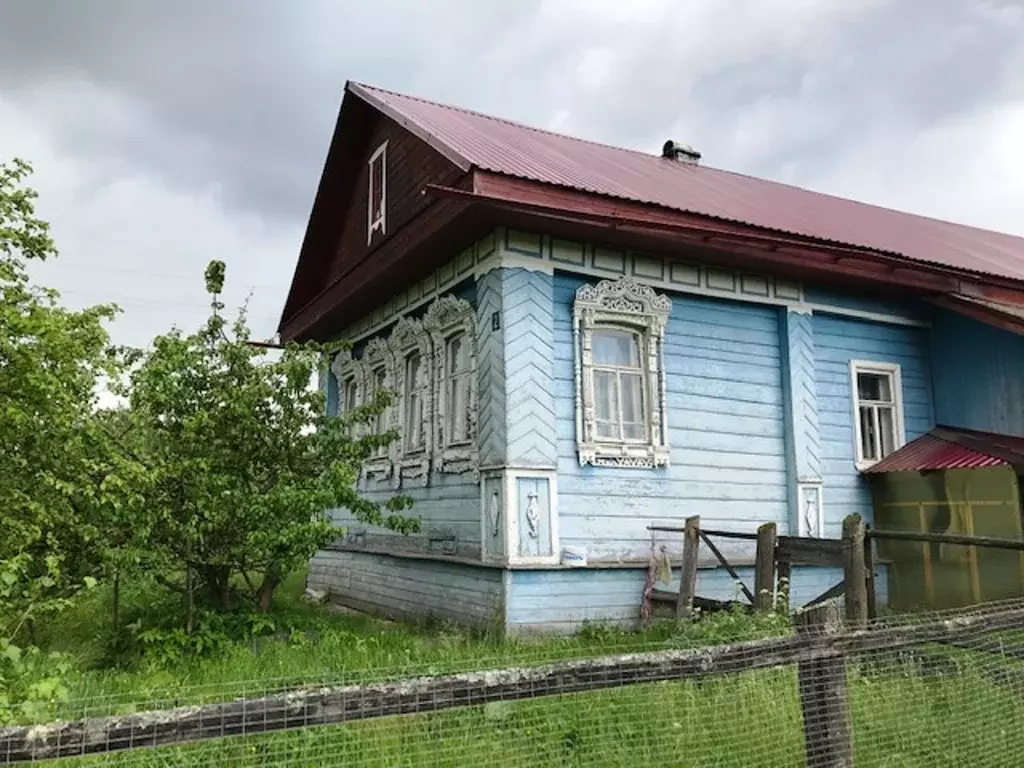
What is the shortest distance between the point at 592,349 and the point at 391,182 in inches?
156

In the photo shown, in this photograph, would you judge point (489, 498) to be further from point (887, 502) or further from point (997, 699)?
point (887, 502)

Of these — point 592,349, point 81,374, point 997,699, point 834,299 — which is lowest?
point 997,699

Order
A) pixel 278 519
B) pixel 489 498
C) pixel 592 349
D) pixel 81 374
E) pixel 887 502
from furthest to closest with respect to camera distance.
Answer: pixel 887 502 < pixel 592 349 < pixel 489 498 < pixel 278 519 < pixel 81 374

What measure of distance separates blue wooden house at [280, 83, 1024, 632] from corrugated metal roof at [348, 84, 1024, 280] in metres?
0.09

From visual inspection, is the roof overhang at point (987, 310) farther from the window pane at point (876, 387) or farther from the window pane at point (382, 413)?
the window pane at point (382, 413)

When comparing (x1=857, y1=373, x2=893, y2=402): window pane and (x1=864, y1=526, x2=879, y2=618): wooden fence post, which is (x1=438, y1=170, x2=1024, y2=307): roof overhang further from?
(x1=864, y1=526, x2=879, y2=618): wooden fence post

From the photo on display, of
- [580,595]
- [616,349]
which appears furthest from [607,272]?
[580,595]

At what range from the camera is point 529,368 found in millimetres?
8086

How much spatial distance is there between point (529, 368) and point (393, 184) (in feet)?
13.2

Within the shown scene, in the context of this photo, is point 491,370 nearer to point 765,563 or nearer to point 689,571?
point 689,571

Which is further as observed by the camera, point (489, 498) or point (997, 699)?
point (489, 498)

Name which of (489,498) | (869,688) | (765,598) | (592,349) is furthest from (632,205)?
(869,688)

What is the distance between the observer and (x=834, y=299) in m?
10.2

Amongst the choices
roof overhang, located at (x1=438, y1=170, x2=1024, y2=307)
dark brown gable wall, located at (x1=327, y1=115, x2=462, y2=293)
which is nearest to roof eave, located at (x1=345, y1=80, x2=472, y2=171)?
dark brown gable wall, located at (x1=327, y1=115, x2=462, y2=293)
